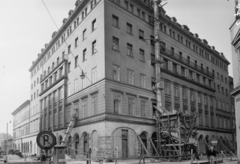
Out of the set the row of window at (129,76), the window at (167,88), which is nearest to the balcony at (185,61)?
the window at (167,88)

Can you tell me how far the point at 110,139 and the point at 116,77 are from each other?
7.74m

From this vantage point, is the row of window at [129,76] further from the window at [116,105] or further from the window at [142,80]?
the window at [116,105]

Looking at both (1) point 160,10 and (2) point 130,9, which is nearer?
(2) point 130,9

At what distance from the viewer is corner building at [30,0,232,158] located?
33969mm

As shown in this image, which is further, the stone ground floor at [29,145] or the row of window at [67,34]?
the stone ground floor at [29,145]

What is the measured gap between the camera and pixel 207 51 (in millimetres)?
59594

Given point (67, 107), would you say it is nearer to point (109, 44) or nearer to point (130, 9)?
point (109, 44)

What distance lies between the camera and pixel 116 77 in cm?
3503

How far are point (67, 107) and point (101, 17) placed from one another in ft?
51.1

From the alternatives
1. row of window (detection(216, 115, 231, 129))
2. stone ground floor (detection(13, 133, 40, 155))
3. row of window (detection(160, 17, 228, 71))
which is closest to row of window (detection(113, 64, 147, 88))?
row of window (detection(160, 17, 228, 71))

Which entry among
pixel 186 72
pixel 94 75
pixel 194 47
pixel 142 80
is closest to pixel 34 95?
pixel 94 75

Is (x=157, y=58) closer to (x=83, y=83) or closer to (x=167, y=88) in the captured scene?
(x=167, y=88)

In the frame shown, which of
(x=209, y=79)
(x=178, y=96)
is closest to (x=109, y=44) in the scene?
(x=178, y=96)

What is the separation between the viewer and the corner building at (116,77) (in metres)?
34.0
